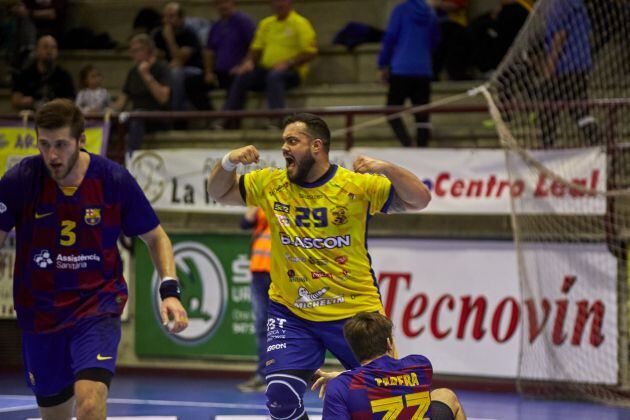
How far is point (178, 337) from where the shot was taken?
12.2 m

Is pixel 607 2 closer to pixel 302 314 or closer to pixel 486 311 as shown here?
pixel 486 311

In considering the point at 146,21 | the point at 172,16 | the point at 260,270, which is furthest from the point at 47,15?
the point at 260,270

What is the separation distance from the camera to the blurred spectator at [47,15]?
15.8m

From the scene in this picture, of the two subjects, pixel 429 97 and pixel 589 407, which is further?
pixel 429 97

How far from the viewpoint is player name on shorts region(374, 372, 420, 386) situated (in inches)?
216

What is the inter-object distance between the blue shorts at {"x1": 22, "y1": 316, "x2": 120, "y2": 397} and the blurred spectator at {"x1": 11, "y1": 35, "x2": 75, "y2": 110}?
867 centimetres

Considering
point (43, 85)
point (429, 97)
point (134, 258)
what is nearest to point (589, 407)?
point (429, 97)

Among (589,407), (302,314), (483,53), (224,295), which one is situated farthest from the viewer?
(483,53)

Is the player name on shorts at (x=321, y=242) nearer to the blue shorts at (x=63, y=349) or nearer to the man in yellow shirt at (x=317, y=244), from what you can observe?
the man in yellow shirt at (x=317, y=244)

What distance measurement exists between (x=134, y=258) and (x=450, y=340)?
391 cm

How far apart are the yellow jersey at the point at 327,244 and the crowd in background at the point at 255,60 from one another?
17.7 feet

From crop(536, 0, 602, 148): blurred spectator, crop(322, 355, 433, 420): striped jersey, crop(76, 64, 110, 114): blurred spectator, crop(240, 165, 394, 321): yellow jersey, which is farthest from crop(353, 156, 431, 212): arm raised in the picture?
crop(76, 64, 110, 114): blurred spectator

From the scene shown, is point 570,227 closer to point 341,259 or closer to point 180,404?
point 180,404

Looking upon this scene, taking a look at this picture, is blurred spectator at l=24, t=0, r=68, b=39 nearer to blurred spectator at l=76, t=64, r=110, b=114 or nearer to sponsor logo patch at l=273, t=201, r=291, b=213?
blurred spectator at l=76, t=64, r=110, b=114
